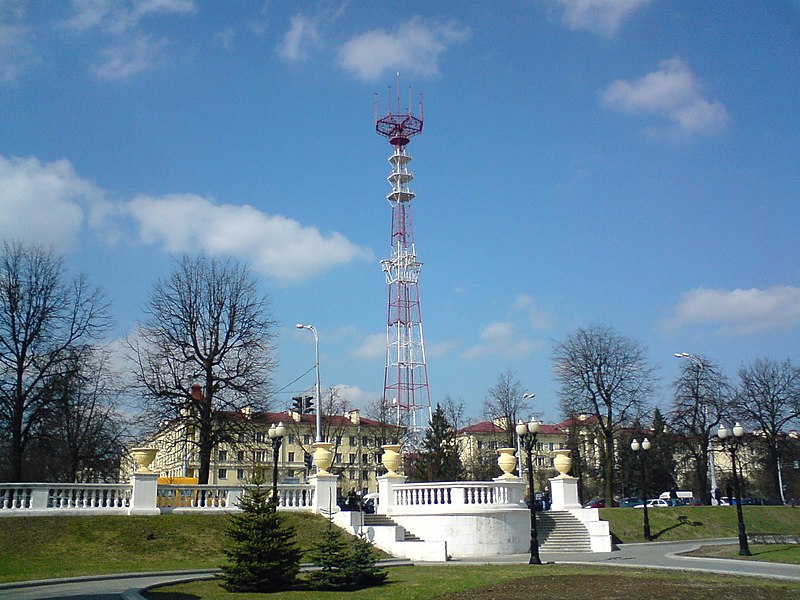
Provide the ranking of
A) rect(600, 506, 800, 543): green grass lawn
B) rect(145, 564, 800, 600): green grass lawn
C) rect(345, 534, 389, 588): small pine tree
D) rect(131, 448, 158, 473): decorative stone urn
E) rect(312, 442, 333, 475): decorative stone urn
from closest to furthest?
rect(145, 564, 800, 600): green grass lawn
rect(345, 534, 389, 588): small pine tree
rect(131, 448, 158, 473): decorative stone urn
rect(312, 442, 333, 475): decorative stone urn
rect(600, 506, 800, 543): green grass lawn

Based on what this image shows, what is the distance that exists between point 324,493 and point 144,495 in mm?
7087

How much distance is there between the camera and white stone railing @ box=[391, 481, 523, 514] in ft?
94.3

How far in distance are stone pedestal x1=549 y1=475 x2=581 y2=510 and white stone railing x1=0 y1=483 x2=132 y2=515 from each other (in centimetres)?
1799

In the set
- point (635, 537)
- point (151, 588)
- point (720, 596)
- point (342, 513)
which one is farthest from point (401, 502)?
point (720, 596)

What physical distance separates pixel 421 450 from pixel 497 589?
4405 centimetres

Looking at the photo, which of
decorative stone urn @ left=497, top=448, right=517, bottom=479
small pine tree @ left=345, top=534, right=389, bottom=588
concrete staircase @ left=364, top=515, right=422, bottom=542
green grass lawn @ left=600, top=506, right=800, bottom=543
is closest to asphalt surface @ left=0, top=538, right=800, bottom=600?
concrete staircase @ left=364, top=515, right=422, bottom=542

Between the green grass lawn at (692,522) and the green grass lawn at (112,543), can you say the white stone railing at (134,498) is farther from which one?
the green grass lawn at (692,522)

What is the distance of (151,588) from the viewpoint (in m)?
16.9

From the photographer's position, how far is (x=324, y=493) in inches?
1218

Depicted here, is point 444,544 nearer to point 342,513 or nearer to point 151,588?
point 342,513

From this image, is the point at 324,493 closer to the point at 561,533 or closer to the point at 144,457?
the point at 144,457

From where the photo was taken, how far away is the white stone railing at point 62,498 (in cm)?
2641

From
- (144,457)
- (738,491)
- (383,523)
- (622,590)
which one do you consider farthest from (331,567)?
(738,491)

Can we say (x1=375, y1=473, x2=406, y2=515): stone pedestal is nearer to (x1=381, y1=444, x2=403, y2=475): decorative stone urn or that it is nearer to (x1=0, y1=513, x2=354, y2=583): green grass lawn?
(x1=381, y1=444, x2=403, y2=475): decorative stone urn
